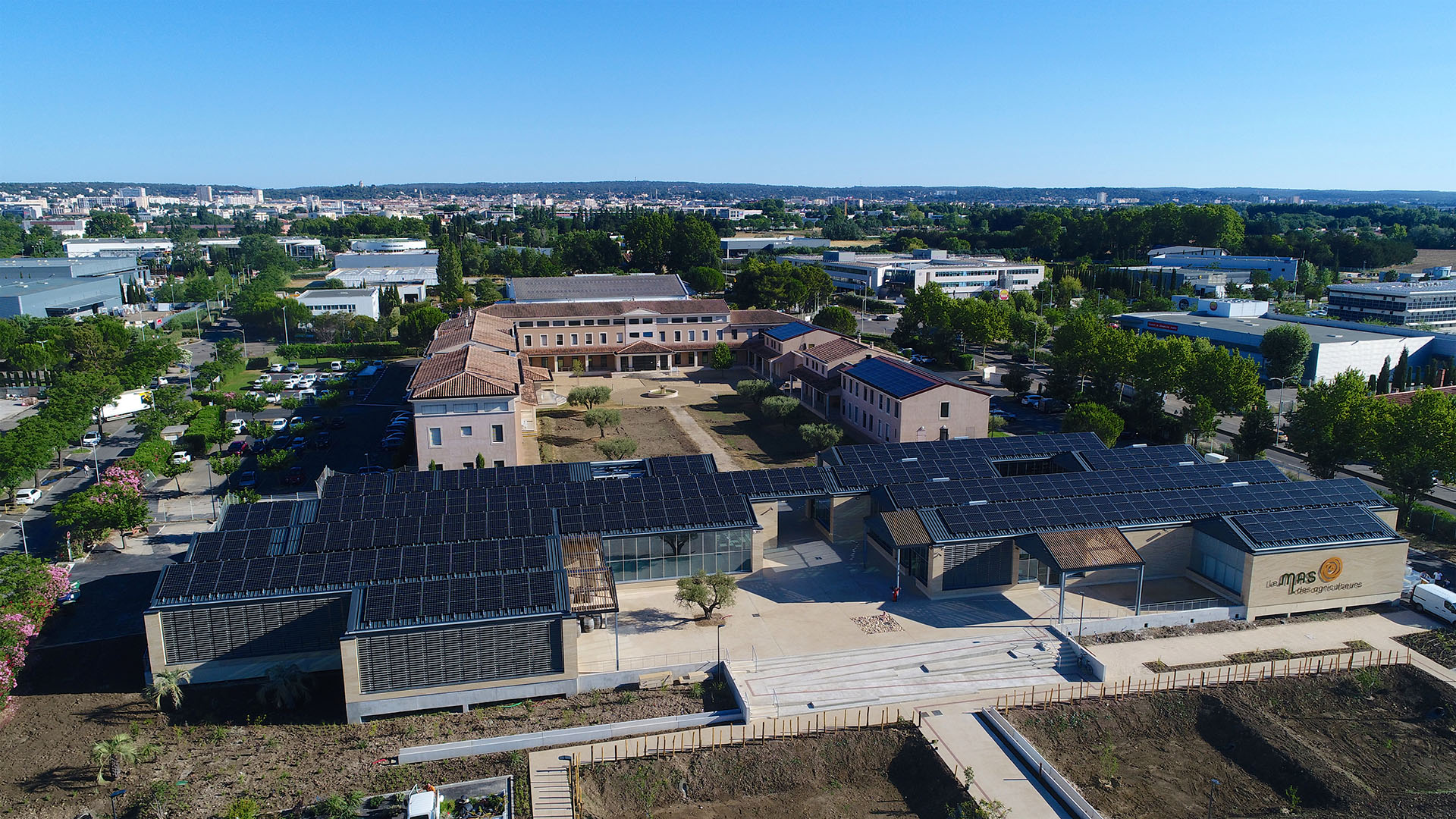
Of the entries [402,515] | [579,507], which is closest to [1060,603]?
[579,507]

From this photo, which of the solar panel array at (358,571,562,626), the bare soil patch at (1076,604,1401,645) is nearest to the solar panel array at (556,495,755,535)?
the solar panel array at (358,571,562,626)

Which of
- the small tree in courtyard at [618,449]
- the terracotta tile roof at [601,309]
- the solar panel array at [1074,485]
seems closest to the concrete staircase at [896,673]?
the solar panel array at [1074,485]

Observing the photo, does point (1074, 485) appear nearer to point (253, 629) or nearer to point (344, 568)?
point (344, 568)

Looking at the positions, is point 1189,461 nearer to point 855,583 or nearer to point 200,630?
point 855,583

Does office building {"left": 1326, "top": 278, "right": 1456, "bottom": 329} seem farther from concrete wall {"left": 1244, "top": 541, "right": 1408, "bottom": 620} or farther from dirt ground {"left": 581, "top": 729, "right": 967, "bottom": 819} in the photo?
dirt ground {"left": 581, "top": 729, "right": 967, "bottom": 819}

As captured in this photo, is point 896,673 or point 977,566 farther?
point 977,566

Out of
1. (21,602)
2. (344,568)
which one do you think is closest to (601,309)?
(344,568)
